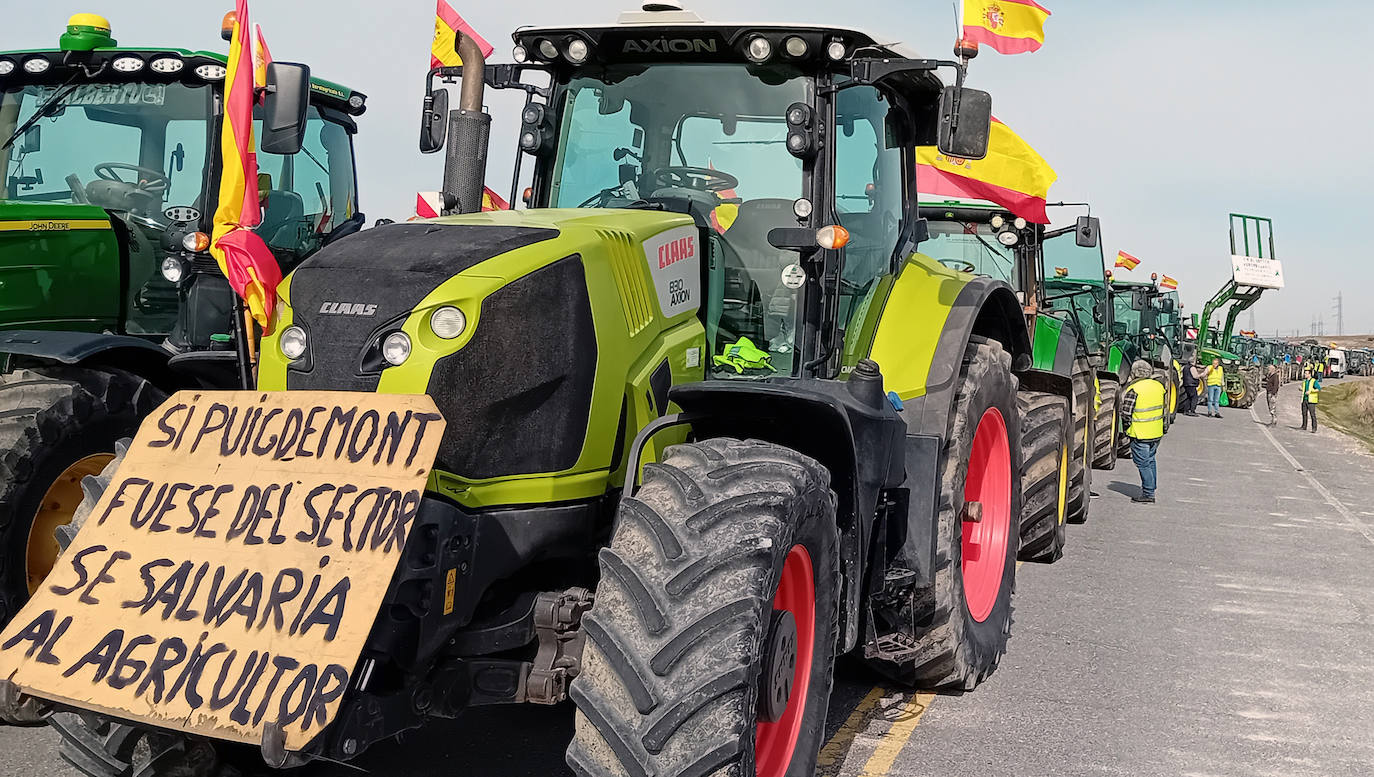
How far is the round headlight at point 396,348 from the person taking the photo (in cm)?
333

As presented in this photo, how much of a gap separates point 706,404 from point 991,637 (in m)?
2.62

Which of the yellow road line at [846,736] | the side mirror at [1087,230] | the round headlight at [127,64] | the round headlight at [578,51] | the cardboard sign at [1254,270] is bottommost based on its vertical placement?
the yellow road line at [846,736]

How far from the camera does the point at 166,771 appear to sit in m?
3.61

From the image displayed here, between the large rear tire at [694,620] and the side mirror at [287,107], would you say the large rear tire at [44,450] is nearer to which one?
the side mirror at [287,107]

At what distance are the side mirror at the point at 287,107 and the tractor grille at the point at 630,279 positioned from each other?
1.43 meters

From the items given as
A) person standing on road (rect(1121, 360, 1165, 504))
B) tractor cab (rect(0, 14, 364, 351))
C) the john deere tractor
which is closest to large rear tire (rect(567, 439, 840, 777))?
the john deere tractor

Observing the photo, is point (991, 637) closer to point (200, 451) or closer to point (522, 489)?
point (522, 489)

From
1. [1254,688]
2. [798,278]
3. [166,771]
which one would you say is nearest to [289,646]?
[166,771]

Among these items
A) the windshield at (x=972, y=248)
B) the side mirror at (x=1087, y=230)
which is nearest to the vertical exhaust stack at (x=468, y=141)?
the windshield at (x=972, y=248)

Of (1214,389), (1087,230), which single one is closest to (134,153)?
(1087,230)

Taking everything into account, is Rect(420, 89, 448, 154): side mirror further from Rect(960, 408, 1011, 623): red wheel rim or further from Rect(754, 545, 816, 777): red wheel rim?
Rect(960, 408, 1011, 623): red wheel rim

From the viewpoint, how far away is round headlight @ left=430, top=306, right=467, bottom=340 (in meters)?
3.33

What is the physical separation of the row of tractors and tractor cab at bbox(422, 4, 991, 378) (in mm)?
14

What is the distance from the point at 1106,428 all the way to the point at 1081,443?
4.84 meters
